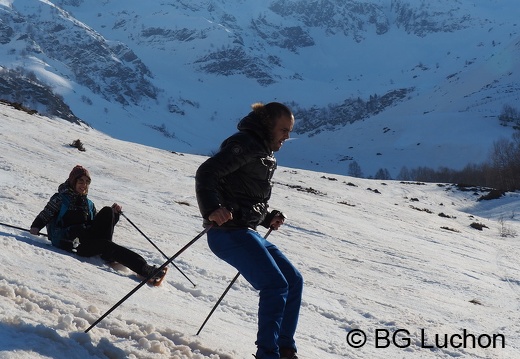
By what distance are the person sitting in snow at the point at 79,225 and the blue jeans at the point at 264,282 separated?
9.16 feet

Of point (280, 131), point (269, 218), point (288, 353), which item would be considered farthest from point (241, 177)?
point (288, 353)

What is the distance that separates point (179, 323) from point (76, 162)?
42.3ft

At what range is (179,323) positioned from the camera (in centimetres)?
521

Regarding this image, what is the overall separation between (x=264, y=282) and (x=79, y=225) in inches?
150

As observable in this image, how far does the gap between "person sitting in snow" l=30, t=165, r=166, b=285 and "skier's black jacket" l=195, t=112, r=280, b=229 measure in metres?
2.81

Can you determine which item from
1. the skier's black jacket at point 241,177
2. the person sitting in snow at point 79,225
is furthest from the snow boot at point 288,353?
the person sitting in snow at point 79,225

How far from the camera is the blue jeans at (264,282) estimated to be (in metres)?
4.21

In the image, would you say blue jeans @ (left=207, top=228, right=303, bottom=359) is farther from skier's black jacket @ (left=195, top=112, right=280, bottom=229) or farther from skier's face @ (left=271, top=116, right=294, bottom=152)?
skier's face @ (left=271, top=116, right=294, bottom=152)

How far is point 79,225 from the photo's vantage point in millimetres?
7219

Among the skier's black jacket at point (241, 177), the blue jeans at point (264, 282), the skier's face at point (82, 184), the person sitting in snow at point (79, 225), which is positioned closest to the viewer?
the blue jeans at point (264, 282)

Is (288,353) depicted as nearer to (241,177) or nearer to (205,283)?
(241,177)

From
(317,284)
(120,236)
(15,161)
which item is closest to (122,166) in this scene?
(15,161)

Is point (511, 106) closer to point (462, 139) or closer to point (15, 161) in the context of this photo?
point (462, 139)

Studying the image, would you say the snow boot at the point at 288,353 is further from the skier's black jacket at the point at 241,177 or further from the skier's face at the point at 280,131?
the skier's face at the point at 280,131
